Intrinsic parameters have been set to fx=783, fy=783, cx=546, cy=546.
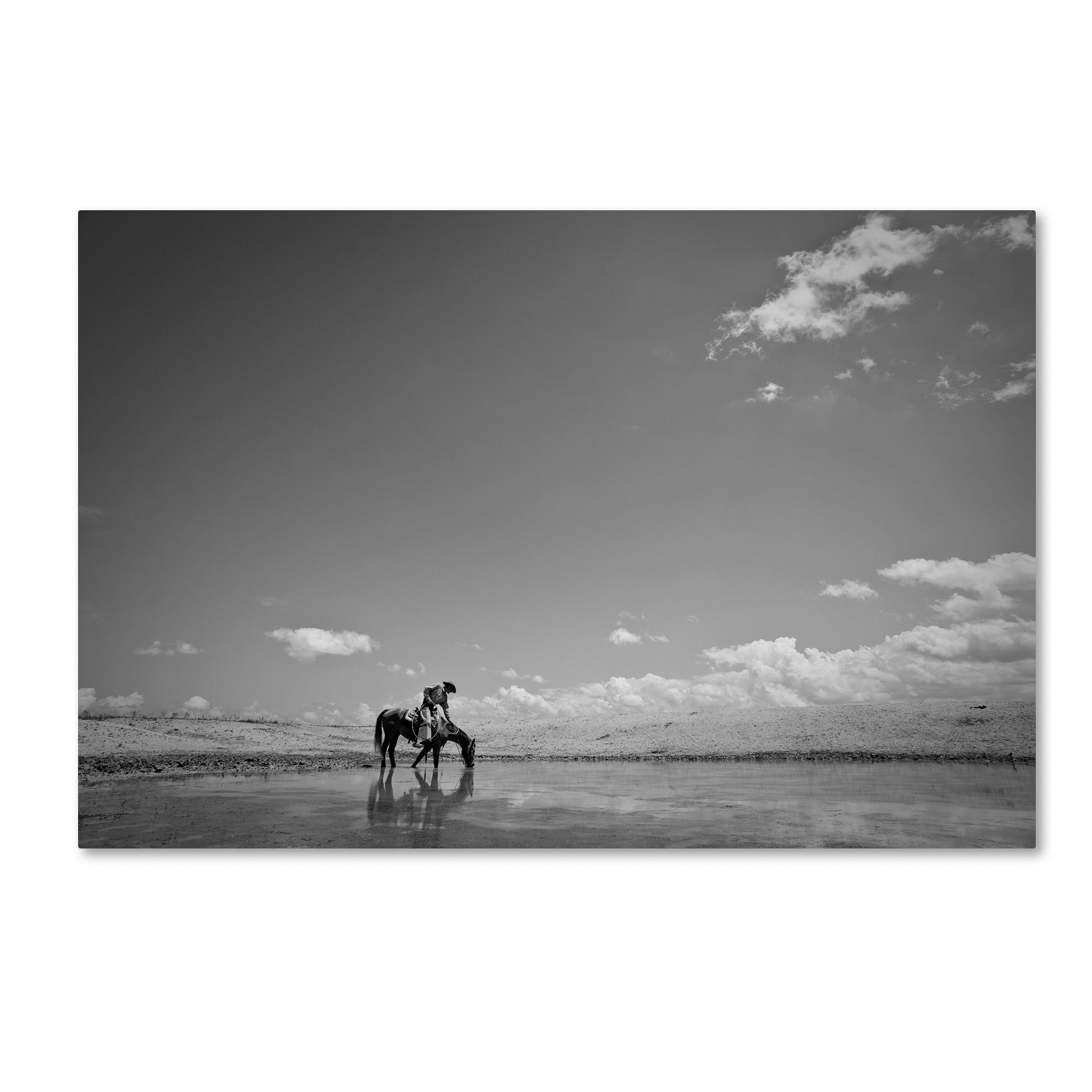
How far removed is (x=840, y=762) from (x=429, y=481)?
8.17 metres

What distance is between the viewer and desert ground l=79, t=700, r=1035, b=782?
10586 mm

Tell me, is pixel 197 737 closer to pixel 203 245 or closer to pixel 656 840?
pixel 203 245

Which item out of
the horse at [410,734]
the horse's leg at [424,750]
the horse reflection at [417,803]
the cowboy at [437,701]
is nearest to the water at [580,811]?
the horse reflection at [417,803]

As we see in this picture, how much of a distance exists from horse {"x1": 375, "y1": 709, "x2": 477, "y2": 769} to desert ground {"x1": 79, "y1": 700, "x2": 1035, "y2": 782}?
267mm

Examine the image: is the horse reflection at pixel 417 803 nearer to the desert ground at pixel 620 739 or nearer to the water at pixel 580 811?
the water at pixel 580 811

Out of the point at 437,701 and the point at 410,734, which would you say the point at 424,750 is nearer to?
the point at 410,734

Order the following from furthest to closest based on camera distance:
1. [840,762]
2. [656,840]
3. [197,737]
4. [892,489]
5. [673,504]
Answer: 1. [197,737]
2. [840,762]
3. [673,504]
4. [892,489]
5. [656,840]

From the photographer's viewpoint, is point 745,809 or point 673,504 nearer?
point 745,809

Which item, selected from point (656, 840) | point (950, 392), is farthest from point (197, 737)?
point (950, 392)

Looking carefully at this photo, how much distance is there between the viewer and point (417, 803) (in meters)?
9.73

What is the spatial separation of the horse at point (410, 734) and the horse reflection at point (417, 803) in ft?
1.36

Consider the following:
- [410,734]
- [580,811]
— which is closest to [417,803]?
[410,734]

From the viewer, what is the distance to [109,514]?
9.52 meters

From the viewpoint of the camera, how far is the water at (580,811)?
27.0 feet
